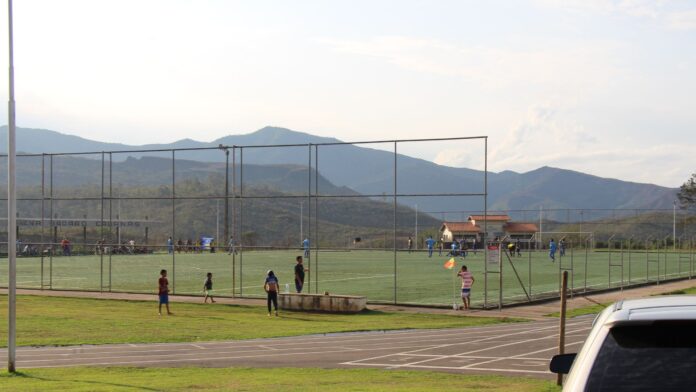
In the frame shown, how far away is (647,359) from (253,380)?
13359 mm

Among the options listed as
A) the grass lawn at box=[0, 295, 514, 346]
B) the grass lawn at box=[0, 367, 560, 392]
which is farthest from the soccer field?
the grass lawn at box=[0, 367, 560, 392]

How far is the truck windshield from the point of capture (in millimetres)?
4109

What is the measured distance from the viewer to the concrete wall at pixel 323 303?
3323 cm

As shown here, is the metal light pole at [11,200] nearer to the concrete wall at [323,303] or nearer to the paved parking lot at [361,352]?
the paved parking lot at [361,352]

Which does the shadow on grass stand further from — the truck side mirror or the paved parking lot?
the truck side mirror

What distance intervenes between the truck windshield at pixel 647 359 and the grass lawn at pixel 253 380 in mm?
11425

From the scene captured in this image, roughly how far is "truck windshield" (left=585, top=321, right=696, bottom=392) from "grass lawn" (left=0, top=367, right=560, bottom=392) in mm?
11425

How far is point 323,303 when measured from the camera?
33562 mm

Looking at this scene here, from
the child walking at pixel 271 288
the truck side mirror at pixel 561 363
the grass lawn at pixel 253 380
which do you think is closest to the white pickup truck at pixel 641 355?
the truck side mirror at pixel 561 363

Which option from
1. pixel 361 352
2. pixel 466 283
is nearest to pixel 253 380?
pixel 361 352

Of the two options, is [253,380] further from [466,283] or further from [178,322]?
[466,283]

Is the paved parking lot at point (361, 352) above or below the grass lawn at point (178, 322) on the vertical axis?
above

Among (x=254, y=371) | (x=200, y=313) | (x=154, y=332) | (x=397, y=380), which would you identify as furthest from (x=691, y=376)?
(x=200, y=313)

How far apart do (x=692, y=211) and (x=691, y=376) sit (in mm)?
130822
